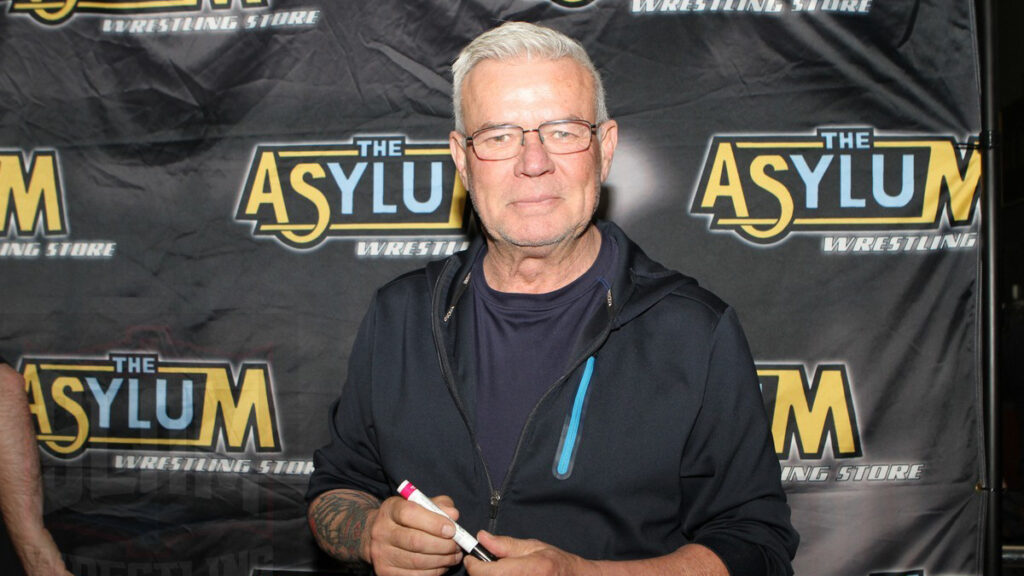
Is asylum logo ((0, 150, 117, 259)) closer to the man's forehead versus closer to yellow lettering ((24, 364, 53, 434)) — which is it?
yellow lettering ((24, 364, 53, 434))

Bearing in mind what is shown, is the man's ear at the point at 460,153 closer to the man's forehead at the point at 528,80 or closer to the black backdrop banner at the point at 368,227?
the man's forehead at the point at 528,80

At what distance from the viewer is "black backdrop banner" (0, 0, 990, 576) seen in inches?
85.4

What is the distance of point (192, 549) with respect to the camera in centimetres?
235

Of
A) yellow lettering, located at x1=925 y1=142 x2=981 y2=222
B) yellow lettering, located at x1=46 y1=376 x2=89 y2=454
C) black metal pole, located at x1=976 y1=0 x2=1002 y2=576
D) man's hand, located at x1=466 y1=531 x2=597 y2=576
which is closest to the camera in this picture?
man's hand, located at x1=466 y1=531 x2=597 y2=576

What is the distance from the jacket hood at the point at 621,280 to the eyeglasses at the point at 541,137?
0.65 ft

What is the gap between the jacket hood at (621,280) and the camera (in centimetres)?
123

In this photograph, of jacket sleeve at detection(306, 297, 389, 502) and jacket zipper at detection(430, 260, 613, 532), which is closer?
jacket zipper at detection(430, 260, 613, 532)

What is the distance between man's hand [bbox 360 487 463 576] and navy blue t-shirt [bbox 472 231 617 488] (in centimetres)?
15

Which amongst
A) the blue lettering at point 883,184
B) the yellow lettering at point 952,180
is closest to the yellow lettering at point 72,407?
the blue lettering at point 883,184

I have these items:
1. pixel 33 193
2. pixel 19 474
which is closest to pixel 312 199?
pixel 33 193

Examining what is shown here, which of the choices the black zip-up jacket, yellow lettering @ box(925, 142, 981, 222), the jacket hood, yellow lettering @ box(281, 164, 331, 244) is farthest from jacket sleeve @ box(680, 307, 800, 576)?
yellow lettering @ box(281, 164, 331, 244)

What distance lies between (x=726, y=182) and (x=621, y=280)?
1109mm

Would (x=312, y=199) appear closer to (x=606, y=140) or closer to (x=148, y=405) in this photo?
(x=148, y=405)

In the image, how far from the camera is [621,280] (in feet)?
4.15
